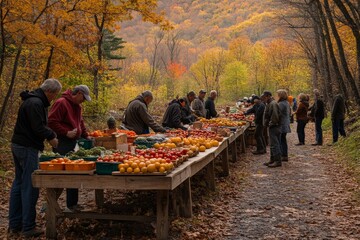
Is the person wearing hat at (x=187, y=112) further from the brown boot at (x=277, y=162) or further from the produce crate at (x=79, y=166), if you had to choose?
the produce crate at (x=79, y=166)

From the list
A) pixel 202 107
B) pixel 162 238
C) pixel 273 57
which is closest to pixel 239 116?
pixel 202 107

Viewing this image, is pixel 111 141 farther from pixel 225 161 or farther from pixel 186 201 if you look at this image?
pixel 225 161

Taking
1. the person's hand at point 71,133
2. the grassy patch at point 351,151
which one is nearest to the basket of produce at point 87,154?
the person's hand at point 71,133

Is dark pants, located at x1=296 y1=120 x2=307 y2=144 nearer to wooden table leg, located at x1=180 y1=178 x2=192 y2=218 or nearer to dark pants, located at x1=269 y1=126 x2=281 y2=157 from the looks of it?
dark pants, located at x1=269 y1=126 x2=281 y2=157

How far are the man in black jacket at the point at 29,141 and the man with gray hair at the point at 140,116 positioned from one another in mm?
3383

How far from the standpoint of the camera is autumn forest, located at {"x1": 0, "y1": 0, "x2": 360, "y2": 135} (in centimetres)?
1436

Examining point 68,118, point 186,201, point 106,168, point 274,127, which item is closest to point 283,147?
point 274,127

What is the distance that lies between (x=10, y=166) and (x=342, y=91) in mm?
13044

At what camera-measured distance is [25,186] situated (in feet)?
18.9

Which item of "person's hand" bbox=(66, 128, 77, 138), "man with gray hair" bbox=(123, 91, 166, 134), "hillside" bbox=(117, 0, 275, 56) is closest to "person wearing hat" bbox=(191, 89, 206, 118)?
"man with gray hair" bbox=(123, 91, 166, 134)

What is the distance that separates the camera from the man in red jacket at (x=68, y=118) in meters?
6.66

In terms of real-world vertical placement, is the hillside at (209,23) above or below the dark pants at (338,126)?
above

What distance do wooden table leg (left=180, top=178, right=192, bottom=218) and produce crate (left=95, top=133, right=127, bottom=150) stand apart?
1.28 metres

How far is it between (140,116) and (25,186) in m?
3.85
